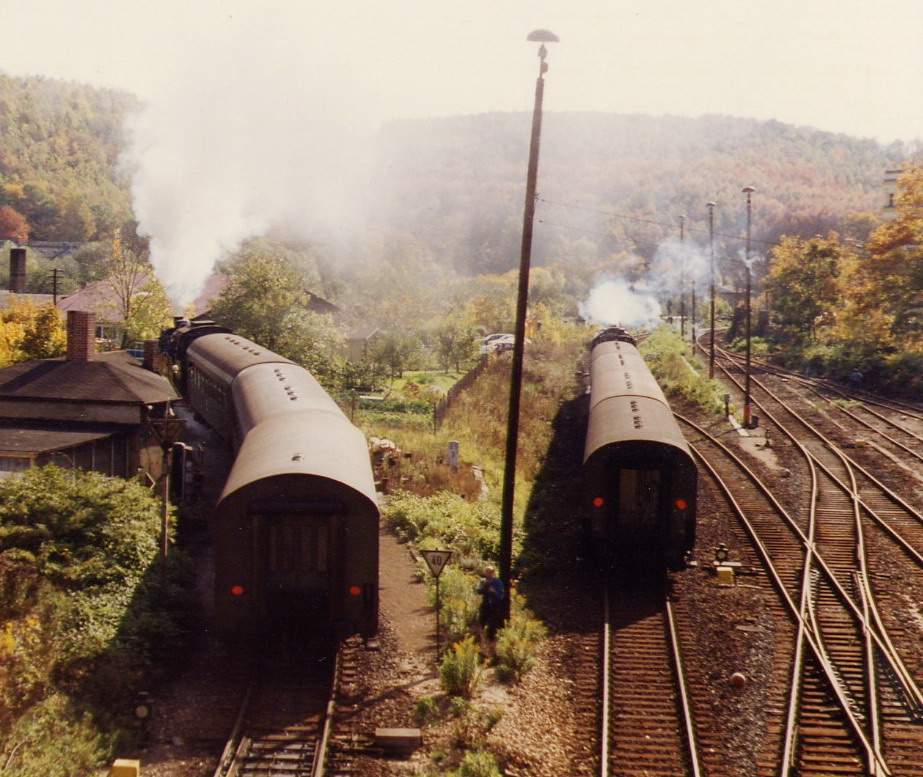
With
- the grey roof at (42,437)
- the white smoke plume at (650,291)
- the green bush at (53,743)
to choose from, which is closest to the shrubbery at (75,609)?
the green bush at (53,743)

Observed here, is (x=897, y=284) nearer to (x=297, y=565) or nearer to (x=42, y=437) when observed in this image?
(x=42, y=437)

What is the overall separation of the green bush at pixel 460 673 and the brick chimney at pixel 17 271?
54491mm

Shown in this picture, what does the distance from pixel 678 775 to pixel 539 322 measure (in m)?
50.8

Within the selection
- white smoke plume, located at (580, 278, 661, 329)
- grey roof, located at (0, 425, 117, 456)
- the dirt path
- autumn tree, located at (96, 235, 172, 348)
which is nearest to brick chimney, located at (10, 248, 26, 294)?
autumn tree, located at (96, 235, 172, 348)

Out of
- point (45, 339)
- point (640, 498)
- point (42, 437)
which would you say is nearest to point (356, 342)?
point (45, 339)

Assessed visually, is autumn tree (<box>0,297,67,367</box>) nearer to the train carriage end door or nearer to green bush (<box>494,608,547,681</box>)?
the train carriage end door

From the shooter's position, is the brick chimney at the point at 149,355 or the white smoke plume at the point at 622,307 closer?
the brick chimney at the point at 149,355

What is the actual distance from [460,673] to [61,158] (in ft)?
542

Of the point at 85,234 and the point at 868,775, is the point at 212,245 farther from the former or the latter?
the point at 85,234

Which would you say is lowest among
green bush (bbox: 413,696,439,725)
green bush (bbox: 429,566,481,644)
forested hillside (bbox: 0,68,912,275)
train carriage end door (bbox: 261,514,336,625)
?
green bush (bbox: 413,696,439,725)

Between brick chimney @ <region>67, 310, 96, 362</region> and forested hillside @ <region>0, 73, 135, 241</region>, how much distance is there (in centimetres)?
11132

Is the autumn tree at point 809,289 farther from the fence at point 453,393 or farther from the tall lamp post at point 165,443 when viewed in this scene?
the tall lamp post at point 165,443

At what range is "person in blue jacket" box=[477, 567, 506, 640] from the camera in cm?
1502

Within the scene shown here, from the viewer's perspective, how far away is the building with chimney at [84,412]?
63.6 feet
